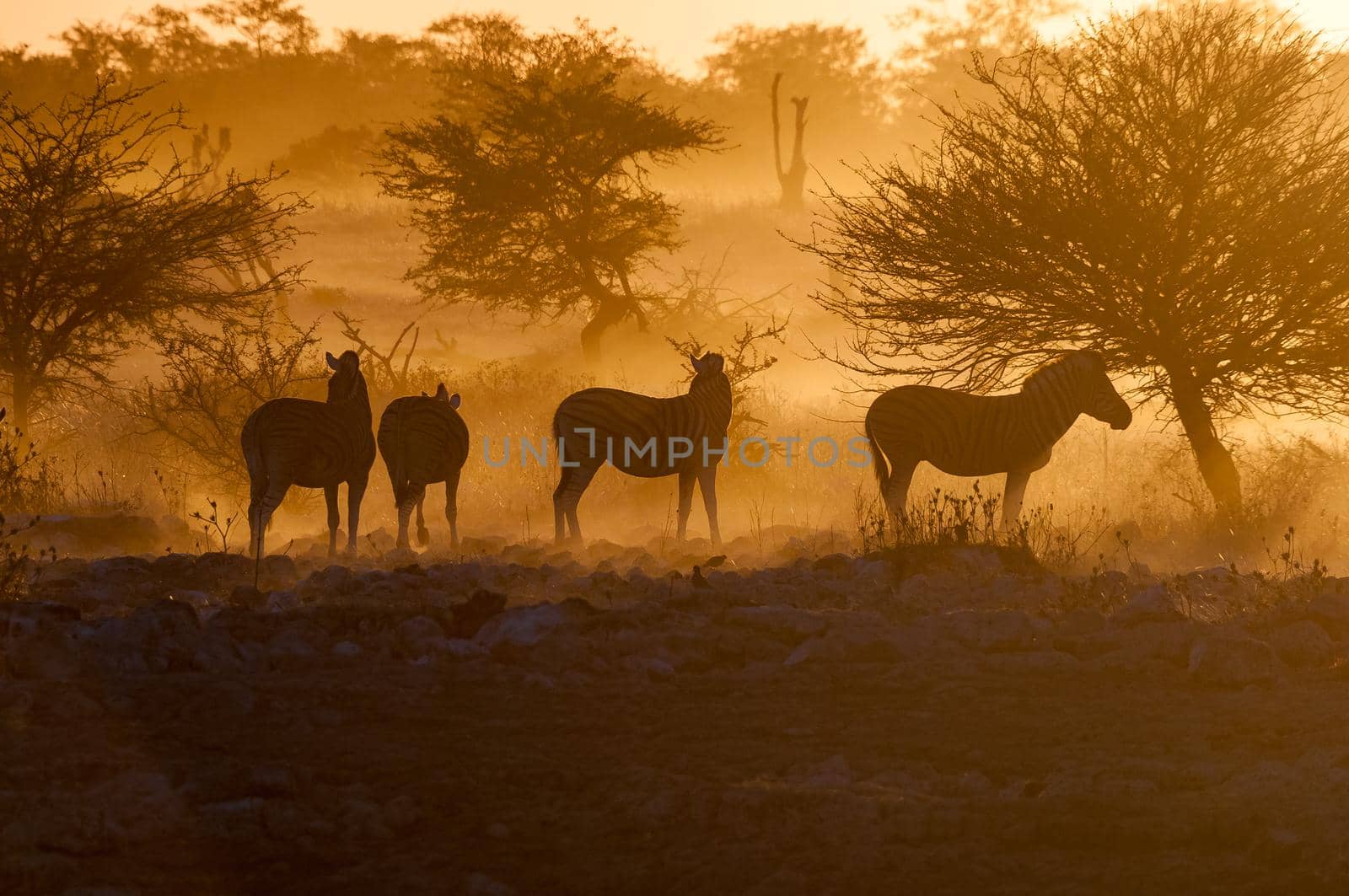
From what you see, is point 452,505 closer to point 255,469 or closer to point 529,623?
point 255,469

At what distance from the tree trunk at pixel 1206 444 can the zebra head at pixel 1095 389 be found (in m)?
1.58

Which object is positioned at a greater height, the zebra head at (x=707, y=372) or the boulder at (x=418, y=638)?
the zebra head at (x=707, y=372)

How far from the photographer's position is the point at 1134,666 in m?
7.74

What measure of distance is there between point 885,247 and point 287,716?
9809 mm

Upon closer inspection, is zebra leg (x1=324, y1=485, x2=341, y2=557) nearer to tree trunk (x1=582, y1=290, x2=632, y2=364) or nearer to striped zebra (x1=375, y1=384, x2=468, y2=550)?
striped zebra (x1=375, y1=384, x2=468, y2=550)

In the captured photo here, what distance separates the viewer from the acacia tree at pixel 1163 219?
1391 centimetres

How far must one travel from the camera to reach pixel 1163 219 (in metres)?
14.2

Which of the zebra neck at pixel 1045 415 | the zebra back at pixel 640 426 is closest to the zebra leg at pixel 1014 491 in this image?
the zebra neck at pixel 1045 415

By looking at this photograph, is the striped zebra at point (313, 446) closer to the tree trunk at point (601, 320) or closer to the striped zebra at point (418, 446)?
the striped zebra at point (418, 446)

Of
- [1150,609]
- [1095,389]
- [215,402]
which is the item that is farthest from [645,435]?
[215,402]

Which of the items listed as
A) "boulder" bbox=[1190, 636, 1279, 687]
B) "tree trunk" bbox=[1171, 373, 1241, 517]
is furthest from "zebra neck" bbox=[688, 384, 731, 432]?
"boulder" bbox=[1190, 636, 1279, 687]

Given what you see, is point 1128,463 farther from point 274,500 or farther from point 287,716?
point 287,716

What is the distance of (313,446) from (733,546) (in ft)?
11.9

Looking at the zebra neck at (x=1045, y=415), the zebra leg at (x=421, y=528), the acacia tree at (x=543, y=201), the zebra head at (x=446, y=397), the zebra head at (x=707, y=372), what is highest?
the acacia tree at (x=543, y=201)
